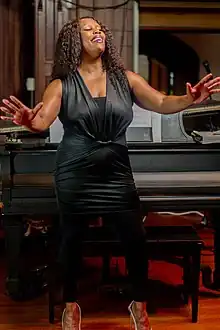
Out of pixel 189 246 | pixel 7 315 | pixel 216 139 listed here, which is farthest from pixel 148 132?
pixel 7 315

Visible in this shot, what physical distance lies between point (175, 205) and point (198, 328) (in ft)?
1.81

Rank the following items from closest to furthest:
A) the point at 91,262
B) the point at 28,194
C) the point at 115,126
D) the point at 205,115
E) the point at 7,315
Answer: the point at 115,126, the point at 28,194, the point at 7,315, the point at 205,115, the point at 91,262

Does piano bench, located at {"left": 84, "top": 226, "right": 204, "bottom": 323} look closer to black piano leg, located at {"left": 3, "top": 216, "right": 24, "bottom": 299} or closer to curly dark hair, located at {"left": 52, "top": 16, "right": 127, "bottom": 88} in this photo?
black piano leg, located at {"left": 3, "top": 216, "right": 24, "bottom": 299}

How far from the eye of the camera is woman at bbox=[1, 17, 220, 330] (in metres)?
2.12

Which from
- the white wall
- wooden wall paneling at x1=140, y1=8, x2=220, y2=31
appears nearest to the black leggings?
wooden wall paneling at x1=140, y1=8, x2=220, y2=31

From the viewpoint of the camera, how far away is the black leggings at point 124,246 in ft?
7.11

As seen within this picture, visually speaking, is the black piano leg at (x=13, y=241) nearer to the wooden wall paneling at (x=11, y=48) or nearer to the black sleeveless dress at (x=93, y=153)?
the black sleeveless dress at (x=93, y=153)

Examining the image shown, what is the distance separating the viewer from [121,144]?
2.17m

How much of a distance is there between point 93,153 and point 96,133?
0.07m

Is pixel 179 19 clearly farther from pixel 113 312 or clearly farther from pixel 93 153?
pixel 93 153

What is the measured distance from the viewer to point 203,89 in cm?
205

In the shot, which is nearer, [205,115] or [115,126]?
[115,126]

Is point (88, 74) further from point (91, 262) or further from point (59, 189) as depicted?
point (91, 262)

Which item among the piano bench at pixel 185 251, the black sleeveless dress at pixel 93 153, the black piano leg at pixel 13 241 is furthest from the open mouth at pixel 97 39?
the piano bench at pixel 185 251
